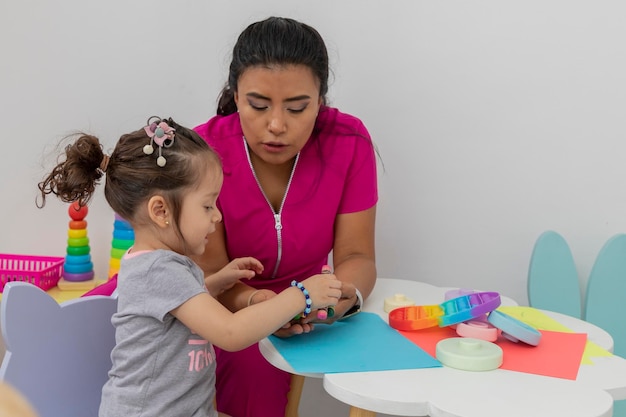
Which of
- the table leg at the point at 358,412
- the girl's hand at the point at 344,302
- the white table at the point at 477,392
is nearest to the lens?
the white table at the point at 477,392

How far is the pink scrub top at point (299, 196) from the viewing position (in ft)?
4.68

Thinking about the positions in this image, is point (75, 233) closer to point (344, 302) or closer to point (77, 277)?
point (77, 277)

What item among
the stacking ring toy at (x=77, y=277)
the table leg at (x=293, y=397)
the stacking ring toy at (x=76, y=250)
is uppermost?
the stacking ring toy at (x=76, y=250)

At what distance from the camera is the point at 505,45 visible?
1.74m

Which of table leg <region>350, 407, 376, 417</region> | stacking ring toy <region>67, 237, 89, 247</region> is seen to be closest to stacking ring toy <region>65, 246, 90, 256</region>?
stacking ring toy <region>67, 237, 89, 247</region>

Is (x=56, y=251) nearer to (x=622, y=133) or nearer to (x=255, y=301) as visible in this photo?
(x=255, y=301)

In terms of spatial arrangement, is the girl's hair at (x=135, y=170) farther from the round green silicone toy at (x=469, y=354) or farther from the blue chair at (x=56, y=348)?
the round green silicone toy at (x=469, y=354)

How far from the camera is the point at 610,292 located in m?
1.72

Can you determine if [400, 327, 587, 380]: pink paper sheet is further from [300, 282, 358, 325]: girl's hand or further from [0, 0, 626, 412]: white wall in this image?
[0, 0, 626, 412]: white wall

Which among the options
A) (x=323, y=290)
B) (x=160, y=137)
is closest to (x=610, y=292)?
(x=323, y=290)

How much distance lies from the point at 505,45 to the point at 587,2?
20 centimetres

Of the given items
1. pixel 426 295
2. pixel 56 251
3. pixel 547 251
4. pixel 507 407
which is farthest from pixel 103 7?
pixel 507 407

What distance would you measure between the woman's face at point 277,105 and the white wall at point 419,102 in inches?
20.4

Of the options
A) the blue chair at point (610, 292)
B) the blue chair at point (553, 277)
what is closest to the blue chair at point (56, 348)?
the blue chair at point (553, 277)
